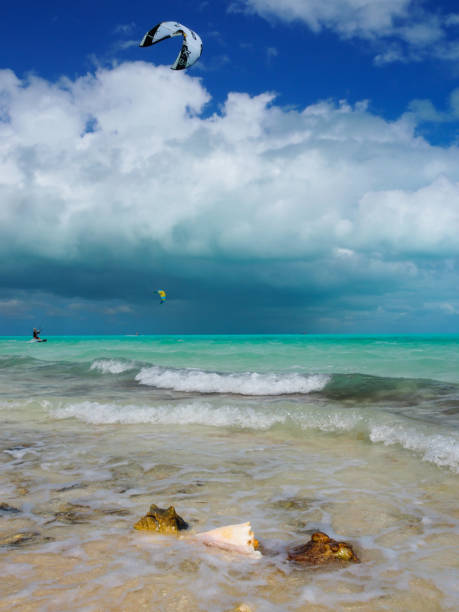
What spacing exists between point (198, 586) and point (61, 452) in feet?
16.3

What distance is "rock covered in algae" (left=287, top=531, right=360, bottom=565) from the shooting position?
334cm

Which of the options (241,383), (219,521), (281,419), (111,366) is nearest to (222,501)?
(219,521)

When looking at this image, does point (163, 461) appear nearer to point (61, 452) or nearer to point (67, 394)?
point (61, 452)

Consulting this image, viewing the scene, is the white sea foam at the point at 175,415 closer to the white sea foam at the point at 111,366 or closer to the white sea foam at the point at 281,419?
the white sea foam at the point at 281,419

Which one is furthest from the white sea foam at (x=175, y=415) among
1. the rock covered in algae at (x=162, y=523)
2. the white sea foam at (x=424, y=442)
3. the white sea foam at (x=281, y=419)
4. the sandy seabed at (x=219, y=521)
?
the rock covered in algae at (x=162, y=523)

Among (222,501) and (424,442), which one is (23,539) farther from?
(424,442)

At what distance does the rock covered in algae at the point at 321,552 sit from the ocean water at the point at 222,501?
10 cm

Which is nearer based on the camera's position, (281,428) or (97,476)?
(97,476)

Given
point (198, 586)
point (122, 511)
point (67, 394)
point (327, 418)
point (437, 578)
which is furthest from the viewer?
point (67, 394)

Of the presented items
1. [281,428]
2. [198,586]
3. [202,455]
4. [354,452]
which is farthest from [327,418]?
[198,586]

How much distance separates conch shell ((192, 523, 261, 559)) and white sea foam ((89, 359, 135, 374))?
19.7 m

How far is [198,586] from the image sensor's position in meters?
2.93

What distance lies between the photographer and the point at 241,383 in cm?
1706

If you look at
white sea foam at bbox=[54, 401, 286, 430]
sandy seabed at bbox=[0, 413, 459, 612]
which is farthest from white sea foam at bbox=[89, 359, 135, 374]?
sandy seabed at bbox=[0, 413, 459, 612]
